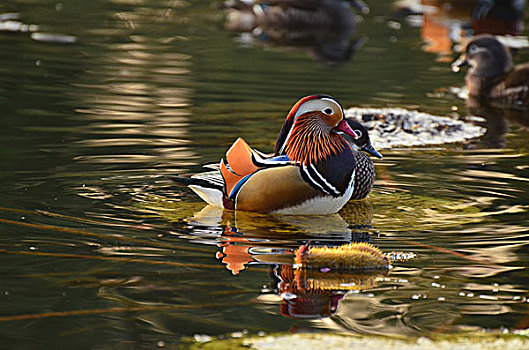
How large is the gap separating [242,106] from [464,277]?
650 centimetres

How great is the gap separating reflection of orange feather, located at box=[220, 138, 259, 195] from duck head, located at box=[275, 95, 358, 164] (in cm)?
35

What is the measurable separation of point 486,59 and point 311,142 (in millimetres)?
7557

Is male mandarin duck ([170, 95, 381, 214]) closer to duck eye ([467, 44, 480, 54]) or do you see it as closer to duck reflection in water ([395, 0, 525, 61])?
duck eye ([467, 44, 480, 54])

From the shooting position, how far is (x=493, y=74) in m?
14.4

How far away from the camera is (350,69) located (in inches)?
612

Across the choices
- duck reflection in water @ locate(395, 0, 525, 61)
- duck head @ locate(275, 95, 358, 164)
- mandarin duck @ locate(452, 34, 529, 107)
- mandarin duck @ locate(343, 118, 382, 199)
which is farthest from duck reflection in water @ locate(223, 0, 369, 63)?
duck head @ locate(275, 95, 358, 164)

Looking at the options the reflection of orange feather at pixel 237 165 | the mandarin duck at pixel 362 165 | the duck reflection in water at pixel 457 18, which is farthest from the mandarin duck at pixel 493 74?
the reflection of orange feather at pixel 237 165

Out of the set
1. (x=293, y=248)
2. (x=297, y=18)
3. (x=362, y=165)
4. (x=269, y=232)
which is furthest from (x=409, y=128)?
(x=297, y=18)

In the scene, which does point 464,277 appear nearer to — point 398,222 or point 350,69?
point 398,222

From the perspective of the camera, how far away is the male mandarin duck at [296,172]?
24.6ft

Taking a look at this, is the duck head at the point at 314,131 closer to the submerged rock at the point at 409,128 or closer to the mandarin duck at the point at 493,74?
the submerged rock at the point at 409,128

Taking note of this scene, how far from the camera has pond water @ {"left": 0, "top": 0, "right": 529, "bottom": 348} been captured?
→ 527 cm

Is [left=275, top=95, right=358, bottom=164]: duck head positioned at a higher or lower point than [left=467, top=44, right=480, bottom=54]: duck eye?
lower

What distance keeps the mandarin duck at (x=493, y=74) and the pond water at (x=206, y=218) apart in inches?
20.3
